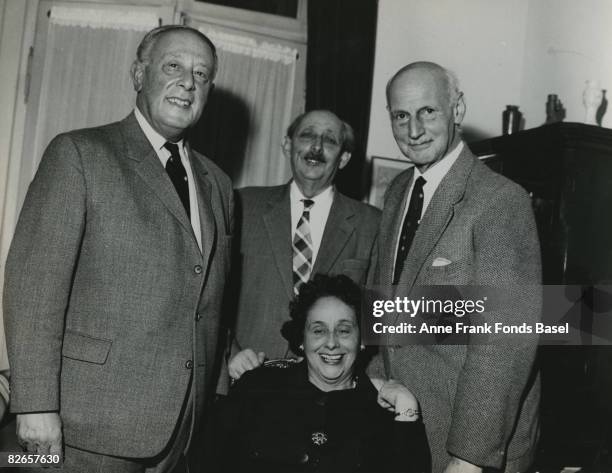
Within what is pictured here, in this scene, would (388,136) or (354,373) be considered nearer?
(354,373)

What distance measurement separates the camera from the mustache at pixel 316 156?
2.84 metres

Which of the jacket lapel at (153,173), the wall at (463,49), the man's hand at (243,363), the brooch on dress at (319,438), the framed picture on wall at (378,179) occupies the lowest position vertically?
the brooch on dress at (319,438)

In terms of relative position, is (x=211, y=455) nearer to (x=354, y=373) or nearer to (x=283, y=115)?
(x=354, y=373)

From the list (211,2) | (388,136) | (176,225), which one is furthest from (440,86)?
(211,2)

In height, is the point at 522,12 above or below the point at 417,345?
above

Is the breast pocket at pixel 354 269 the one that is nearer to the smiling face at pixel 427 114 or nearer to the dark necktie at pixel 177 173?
the smiling face at pixel 427 114

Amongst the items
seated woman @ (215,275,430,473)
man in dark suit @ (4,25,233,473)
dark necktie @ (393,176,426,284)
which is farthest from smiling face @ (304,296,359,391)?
man in dark suit @ (4,25,233,473)

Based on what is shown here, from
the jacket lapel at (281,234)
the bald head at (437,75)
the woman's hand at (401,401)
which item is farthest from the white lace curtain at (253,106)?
the woman's hand at (401,401)

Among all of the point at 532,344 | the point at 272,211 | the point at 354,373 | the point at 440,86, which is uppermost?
the point at 440,86

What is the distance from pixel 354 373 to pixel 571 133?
1.70m

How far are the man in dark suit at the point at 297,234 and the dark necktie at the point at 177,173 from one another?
0.76 metres

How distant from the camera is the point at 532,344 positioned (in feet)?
5.53

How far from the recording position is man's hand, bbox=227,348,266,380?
232 cm

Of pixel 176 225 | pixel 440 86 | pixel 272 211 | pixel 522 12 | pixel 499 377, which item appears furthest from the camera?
pixel 522 12
